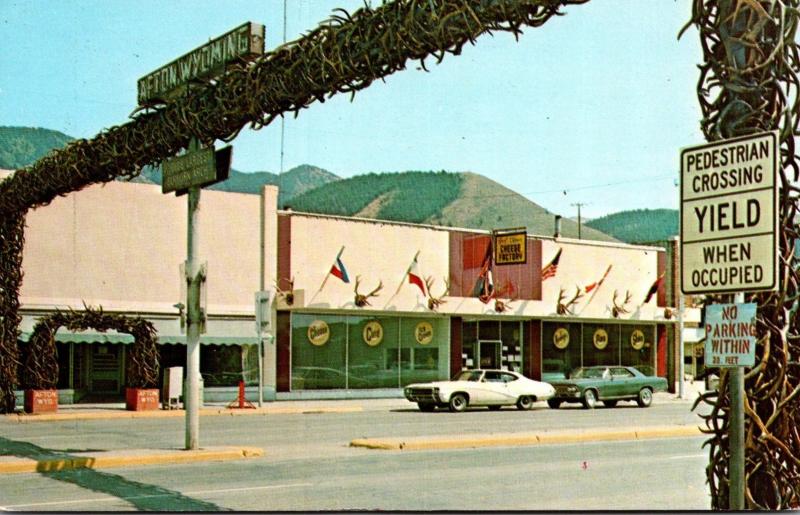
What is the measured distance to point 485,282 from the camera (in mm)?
37719

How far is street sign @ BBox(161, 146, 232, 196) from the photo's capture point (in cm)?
1496

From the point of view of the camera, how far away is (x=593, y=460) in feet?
52.7

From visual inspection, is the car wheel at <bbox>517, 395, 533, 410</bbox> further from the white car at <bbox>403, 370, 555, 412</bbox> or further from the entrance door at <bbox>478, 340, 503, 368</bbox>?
the entrance door at <bbox>478, 340, 503, 368</bbox>

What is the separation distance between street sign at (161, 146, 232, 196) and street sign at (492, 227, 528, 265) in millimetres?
20715

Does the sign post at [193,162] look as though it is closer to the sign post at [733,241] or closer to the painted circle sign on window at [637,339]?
the sign post at [733,241]

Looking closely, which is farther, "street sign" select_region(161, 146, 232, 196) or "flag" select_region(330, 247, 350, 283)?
"flag" select_region(330, 247, 350, 283)

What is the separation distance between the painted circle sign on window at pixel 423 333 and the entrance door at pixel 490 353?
2472 mm

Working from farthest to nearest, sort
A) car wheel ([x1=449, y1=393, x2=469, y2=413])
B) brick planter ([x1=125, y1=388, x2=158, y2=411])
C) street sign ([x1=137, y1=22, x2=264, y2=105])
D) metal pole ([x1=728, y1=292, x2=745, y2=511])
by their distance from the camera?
car wheel ([x1=449, y1=393, x2=469, y2=413]) < brick planter ([x1=125, y1=388, x2=158, y2=411]) < street sign ([x1=137, y1=22, x2=264, y2=105]) < metal pole ([x1=728, y1=292, x2=745, y2=511])

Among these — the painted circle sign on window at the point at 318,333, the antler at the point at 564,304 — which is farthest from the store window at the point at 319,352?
the antler at the point at 564,304

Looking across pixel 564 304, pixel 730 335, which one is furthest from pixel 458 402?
pixel 730 335

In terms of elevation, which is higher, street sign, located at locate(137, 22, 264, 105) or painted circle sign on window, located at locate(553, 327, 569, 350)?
street sign, located at locate(137, 22, 264, 105)

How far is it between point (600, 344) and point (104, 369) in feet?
66.7

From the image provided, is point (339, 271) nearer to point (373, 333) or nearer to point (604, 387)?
point (373, 333)

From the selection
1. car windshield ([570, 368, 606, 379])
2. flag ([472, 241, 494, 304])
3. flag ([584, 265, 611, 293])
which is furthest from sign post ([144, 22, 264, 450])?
flag ([584, 265, 611, 293])
